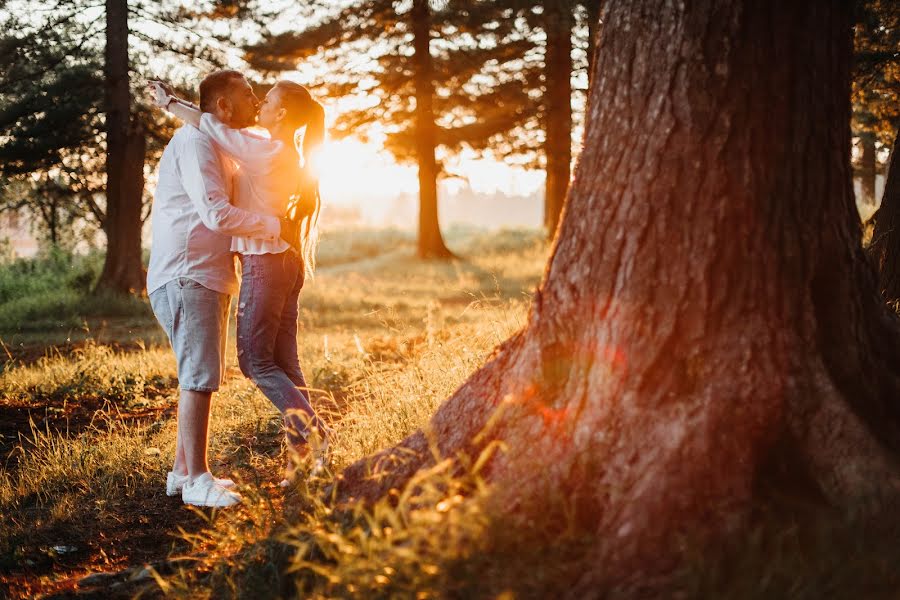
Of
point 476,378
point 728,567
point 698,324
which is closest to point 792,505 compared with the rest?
point 728,567

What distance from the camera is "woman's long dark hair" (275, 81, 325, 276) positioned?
3.74 metres

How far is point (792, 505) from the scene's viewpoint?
238cm

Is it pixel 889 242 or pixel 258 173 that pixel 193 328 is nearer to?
pixel 258 173

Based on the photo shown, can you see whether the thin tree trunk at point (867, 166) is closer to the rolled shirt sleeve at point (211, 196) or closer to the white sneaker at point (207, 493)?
the rolled shirt sleeve at point (211, 196)

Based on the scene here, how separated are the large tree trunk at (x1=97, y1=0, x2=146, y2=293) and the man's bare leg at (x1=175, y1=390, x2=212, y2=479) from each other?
408 inches

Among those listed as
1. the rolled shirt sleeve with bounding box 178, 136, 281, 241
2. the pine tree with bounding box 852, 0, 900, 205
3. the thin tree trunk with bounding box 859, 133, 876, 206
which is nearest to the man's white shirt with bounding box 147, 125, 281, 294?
the rolled shirt sleeve with bounding box 178, 136, 281, 241

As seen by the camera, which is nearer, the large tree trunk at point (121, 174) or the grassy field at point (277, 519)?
the grassy field at point (277, 519)

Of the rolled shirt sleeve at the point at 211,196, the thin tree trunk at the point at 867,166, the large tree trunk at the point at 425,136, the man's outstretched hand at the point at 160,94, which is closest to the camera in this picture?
the rolled shirt sleeve at the point at 211,196

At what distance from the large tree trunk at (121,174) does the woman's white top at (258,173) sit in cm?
1047

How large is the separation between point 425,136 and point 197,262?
1734 centimetres

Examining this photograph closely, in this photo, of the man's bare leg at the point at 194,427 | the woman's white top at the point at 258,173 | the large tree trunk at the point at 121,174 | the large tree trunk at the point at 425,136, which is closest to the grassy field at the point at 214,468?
the man's bare leg at the point at 194,427

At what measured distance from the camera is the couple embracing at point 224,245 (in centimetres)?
360

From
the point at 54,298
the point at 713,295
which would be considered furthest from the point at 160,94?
the point at 54,298

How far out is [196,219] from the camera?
3.61 metres
